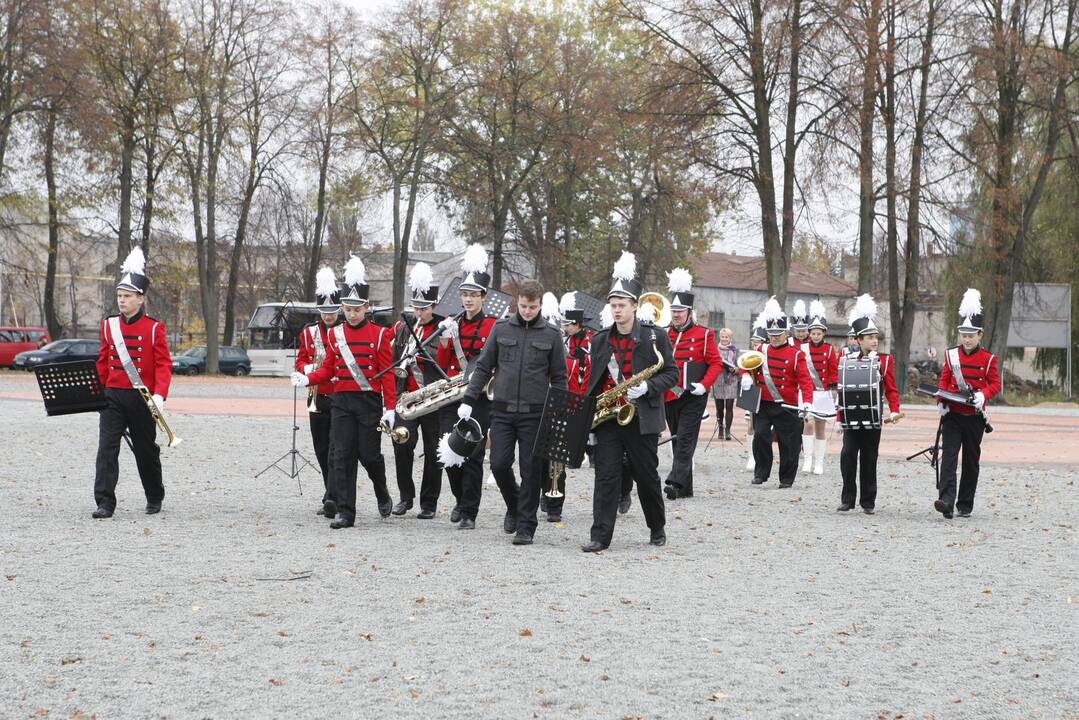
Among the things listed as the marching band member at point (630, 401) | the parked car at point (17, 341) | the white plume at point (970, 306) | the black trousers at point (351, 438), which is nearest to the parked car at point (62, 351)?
the parked car at point (17, 341)

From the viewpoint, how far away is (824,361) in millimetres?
16156

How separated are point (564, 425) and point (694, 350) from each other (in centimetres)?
437

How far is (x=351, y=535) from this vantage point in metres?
Answer: 10.4

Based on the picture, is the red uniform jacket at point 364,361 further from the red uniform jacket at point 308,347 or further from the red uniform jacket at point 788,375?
the red uniform jacket at point 788,375

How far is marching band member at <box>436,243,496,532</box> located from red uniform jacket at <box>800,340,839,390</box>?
5888 mm

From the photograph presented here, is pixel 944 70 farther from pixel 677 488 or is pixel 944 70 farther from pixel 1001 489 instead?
pixel 677 488

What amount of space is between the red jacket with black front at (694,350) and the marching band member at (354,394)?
361cm

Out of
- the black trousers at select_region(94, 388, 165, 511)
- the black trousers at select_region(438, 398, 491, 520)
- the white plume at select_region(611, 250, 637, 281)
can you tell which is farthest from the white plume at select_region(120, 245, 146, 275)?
the white plume at select_region(611, 250, 637, 281)

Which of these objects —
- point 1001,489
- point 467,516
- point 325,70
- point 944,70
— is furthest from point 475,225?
point 467,516

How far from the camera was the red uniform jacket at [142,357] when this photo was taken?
11195 millimetres

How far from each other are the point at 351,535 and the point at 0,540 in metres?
2.50

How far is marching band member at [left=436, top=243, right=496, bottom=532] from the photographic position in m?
10.9

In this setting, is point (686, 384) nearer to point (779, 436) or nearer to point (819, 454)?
point (779, 436)

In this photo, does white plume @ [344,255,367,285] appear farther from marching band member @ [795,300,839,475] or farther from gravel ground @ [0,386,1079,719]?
marching band member @ [795,300,839,475]
